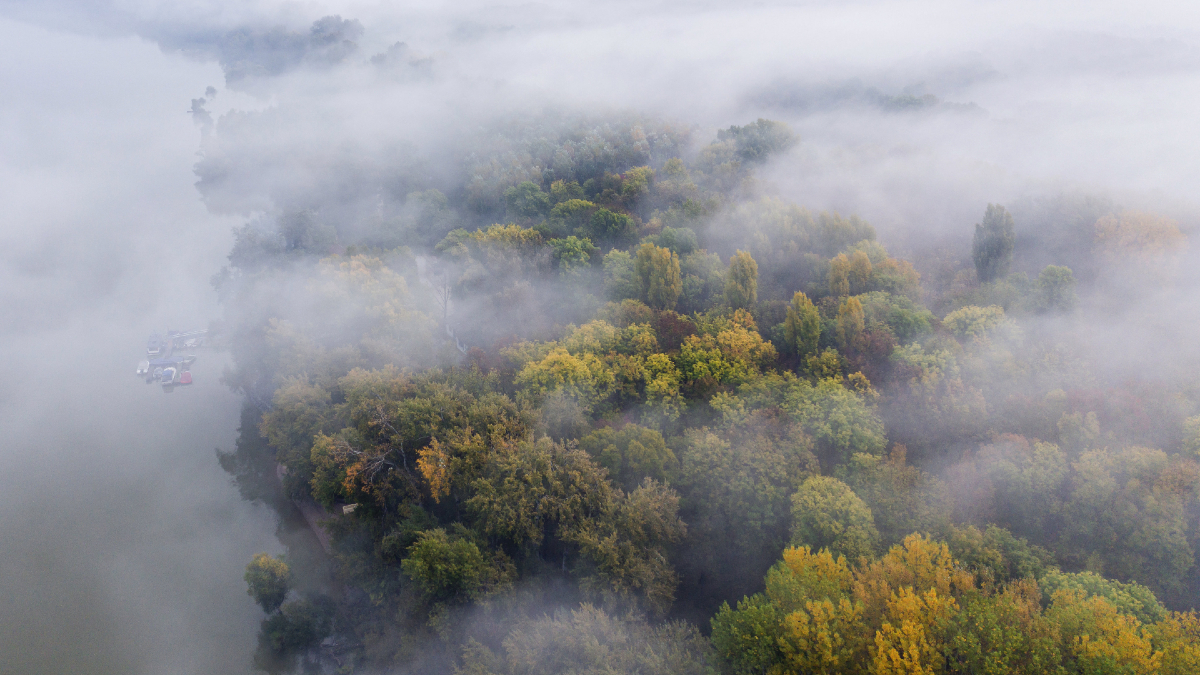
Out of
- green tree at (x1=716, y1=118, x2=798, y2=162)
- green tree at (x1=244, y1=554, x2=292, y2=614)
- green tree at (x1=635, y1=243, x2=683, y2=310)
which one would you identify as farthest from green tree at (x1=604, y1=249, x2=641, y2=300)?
green tree at (x1=716, y1=118, x2=798, y2=162)

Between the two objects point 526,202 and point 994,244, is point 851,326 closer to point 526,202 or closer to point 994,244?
point 994,244

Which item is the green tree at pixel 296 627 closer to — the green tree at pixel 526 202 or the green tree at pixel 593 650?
the green tree at pixel 593 650

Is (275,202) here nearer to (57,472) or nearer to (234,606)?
(57,472)

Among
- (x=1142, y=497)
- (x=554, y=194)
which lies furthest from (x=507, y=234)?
(x=1142, y=497)

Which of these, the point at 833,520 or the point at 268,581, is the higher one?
the point at 833,520

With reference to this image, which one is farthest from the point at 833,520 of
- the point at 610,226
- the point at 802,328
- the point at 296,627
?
the point at 610,226
